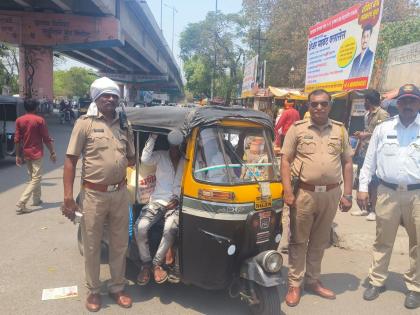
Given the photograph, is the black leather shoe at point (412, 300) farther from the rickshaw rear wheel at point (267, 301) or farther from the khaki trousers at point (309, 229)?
the rickshaw rear wheel at point (267, 301)

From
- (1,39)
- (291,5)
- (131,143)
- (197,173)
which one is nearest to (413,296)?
(197,173)

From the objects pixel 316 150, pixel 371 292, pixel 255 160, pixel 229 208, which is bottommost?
pixel 371 292

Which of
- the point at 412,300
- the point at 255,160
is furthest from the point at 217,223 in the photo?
the point at 412,300

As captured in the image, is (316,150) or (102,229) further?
(316,150)

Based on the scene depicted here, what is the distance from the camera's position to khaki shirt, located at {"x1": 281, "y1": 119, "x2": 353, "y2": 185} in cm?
393

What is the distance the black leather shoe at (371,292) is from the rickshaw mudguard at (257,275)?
1.23 metres

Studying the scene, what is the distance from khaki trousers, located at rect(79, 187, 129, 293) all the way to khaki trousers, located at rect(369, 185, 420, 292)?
2458 millimetres

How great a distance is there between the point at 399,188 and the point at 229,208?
1.71m

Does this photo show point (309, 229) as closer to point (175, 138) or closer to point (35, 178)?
point (175, 138)

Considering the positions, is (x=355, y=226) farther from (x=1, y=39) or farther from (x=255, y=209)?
(x=1, y=39)

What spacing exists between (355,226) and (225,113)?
11.0ft

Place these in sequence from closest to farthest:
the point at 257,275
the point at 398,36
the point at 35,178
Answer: the point at 257,275, the point at 35,178, the point at 398,36

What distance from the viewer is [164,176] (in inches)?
165

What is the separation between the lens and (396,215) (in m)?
4.11
